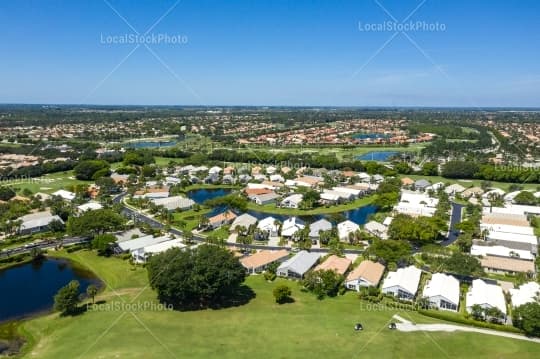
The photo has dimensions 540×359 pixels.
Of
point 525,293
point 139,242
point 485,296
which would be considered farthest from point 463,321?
point 139,242

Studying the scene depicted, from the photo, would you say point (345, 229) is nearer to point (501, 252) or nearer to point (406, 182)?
point (501, 252)

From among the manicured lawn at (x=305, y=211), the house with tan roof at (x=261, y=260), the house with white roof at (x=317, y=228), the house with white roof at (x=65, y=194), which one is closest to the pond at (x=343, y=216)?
the manicured lawn at (x=305, y=211)

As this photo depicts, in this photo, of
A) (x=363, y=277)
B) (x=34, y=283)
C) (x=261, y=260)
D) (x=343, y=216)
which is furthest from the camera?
(x=343, y=216)

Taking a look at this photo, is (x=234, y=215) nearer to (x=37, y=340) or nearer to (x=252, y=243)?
(x=252, y=243)

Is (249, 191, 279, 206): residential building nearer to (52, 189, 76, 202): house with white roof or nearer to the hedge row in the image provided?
(52, 189, 76, 202): house with white roof

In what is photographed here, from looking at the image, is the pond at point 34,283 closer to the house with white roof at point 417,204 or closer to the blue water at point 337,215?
the blue water at point 337,215

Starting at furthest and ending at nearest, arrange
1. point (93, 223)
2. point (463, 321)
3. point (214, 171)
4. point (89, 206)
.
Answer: point (214, 171) < point (89, 206) < point (93, 223) < point (463, 321)

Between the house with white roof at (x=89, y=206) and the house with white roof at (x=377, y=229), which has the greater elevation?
the house with white roof at (x=89, y=206)
